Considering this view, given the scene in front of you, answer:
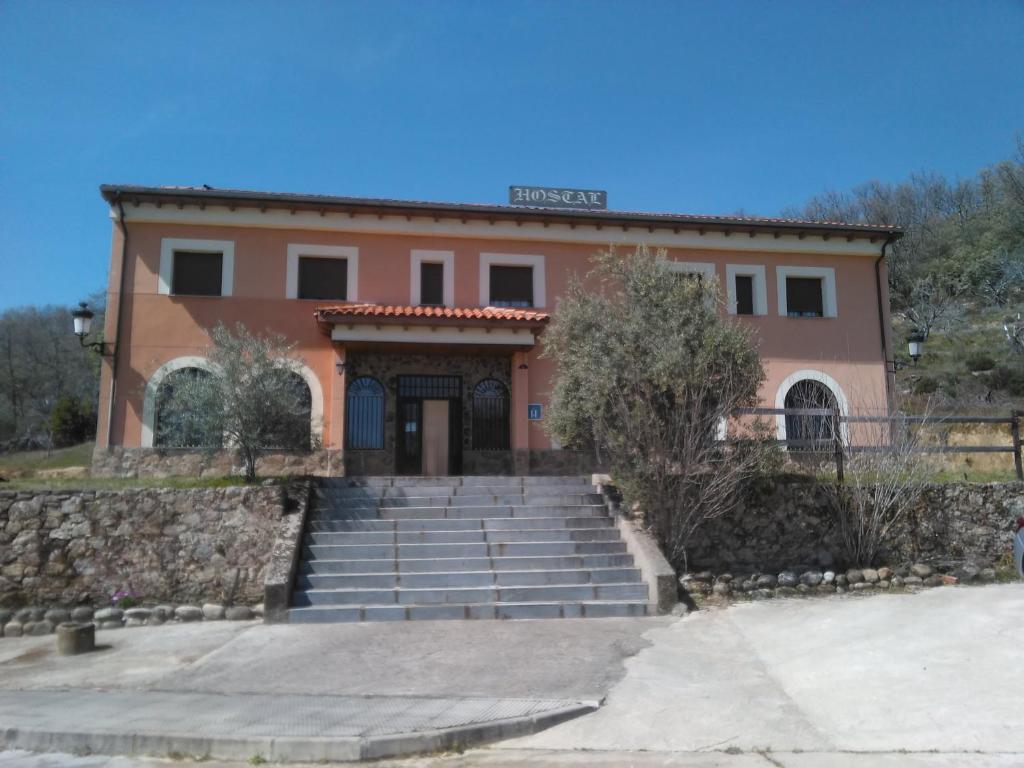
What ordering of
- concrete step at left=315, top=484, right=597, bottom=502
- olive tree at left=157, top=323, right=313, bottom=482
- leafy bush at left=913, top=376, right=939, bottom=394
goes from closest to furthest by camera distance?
1. olive tree at left=157, top=323, right=313, bottom=482
2. concrete step at left=315, top=484, right=597, bottom=502
3. leafy bush at left=913, top=376, right=939, bottom=394

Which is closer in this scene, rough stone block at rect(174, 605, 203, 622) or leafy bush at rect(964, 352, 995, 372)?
rough stone block at rect(174, 605, 203, 622)

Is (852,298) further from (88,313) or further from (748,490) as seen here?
(88,313)

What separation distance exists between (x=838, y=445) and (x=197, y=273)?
13117 mm

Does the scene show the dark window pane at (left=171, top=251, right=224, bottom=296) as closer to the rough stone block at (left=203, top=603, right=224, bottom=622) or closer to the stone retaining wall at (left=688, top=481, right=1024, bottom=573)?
the rough stone block at (left=203, top=603, right=224, bottom=622)

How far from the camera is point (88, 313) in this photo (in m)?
13.8

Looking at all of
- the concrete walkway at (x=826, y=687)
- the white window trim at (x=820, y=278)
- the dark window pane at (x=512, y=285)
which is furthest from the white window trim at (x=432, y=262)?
the concrete walkway at (x=826, y=687)

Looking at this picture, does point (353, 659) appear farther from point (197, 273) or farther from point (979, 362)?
point (979, 362)

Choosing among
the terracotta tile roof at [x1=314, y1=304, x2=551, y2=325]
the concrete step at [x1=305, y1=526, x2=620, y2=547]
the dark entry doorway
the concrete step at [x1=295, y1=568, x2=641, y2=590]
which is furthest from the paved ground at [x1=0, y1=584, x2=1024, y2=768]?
the dark entry doorway

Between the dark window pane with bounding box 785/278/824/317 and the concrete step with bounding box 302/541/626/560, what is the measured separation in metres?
9.78

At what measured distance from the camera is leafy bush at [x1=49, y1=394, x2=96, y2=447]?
28.5 m

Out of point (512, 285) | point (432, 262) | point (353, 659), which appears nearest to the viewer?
point (353, 659)

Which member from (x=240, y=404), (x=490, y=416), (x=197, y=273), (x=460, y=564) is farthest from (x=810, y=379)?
(x=197, y=273)

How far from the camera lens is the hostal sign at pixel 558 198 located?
1778cm

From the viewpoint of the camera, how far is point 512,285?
54.1 feet
